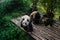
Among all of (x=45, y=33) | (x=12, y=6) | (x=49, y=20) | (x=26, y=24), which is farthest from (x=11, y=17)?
(x=45, y=33)

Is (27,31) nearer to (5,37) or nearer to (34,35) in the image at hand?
(34,35)

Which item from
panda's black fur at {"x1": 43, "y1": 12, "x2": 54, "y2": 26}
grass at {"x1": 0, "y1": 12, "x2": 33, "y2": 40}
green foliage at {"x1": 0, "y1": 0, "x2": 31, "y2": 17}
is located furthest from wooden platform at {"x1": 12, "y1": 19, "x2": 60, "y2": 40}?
green foliage at {"x1": 0, "y1": 0, "x2": 31, "y2": 17}

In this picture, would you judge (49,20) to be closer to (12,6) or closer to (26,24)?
(26,24)

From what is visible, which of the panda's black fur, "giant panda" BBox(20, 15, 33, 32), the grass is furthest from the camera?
the panda's black fur

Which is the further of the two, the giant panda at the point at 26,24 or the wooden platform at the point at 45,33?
the giant panda at the point at 26,24

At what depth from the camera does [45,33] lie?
7.80m

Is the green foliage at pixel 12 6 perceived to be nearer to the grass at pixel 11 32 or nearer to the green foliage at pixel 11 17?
the green foliage at pixel 11 17

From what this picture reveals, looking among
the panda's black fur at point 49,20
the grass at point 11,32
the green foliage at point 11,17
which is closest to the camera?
the grass at point 11,32

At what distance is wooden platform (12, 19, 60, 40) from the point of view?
24.0 ft

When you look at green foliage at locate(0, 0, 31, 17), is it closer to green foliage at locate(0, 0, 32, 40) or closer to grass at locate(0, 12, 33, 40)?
green foliage at locate(0, 0, 32, 40)

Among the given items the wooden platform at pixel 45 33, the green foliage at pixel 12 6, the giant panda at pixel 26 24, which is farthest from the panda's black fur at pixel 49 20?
the green foliage at pixel 12 6

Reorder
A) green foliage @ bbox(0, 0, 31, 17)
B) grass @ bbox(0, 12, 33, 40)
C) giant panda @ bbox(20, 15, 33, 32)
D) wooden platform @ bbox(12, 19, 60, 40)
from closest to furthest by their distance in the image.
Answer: wooden platform @ bbox(12, 19, 60, 40)
giant panda @ bbox(20, 15, 33, 32)
grass @ bbox(0, 12, 33, 40)
green foliage @ bbox(0, 0, 31, 17)

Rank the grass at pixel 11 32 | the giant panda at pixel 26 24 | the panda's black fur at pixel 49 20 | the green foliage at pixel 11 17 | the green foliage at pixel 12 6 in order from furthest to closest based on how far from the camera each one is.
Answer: the green foliage at pixel 12 6 < the panda's black fur at pixel 49 20 < the green foliage at pixel 11 17 < the grass at pixel 11 32 < the giant panda at pixel 26 24

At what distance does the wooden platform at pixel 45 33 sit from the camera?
733cm
